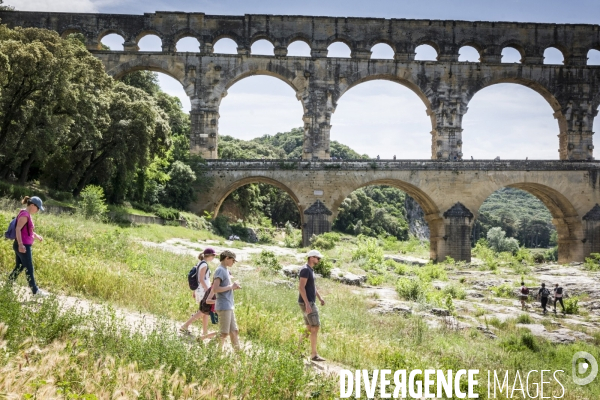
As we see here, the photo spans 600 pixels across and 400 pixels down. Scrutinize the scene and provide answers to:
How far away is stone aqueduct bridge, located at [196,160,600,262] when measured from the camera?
107 ft

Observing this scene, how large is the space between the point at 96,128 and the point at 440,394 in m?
20.2

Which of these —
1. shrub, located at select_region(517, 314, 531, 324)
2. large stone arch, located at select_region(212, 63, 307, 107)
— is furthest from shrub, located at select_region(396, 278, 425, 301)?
large stone arch, located at select_region(212, 63, 307, 107)

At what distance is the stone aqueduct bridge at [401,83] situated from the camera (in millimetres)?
32906

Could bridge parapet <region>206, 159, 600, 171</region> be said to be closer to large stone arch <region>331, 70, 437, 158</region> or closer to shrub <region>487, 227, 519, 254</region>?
large stone arch <region>331, 70, 437, 158</region>

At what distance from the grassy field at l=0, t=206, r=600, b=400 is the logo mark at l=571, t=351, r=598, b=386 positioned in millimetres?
192

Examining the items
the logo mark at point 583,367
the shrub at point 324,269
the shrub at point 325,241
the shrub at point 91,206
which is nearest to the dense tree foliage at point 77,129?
the shrub at point 91,206

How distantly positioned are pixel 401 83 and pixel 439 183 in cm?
835

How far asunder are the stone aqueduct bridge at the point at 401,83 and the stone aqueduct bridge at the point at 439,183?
0.21 ft

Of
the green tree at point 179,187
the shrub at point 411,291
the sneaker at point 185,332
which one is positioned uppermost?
the green tree at point 179,187

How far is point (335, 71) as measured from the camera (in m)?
35.7

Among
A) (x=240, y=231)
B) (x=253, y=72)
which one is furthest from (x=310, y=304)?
(x=240, y=231)

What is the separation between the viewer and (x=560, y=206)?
34844mm

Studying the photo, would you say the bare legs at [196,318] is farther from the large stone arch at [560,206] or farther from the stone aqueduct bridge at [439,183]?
the large stone arch at [560,206]

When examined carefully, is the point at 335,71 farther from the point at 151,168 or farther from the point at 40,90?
the point at 40,90
